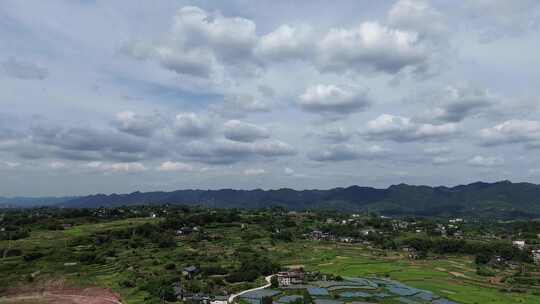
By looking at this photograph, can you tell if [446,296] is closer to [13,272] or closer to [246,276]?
[246,276]

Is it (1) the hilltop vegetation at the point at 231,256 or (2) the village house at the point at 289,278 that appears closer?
(2) the village house at the point at 289,278

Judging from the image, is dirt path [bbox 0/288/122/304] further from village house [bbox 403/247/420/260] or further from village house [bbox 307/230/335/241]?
village house [bbox 307/230/335/241]

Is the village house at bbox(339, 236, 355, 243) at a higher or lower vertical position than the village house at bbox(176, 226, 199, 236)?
lower

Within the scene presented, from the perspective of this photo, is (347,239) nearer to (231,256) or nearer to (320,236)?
(320,236)

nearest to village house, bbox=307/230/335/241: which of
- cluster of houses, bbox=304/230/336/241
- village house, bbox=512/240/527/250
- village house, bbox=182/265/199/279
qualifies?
cluster of houses, bbox=304/230/336/241

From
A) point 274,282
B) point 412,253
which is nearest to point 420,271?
point 412,253

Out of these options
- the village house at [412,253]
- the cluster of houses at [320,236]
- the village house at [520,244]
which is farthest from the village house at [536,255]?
the cluster of houses at [320,236]

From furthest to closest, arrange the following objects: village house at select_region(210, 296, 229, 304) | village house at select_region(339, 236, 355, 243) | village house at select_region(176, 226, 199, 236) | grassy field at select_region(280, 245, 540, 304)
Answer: village house at select_region(339, 236, 355, 243), village house at select_region(176, 226, 199, 236), grassy field at select_region(280, 245, 540, 304), village house at select_region(210, 296, 229, 304)

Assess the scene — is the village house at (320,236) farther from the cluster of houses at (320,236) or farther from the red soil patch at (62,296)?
the red soil patch at (62,296)

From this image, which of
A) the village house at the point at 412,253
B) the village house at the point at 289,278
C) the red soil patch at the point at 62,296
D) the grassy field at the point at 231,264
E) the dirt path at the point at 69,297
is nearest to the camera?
the dirt path at the point at 69,297

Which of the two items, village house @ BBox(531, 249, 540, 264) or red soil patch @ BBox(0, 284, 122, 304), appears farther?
village house @ BBox(531, 249, 540, 264)
